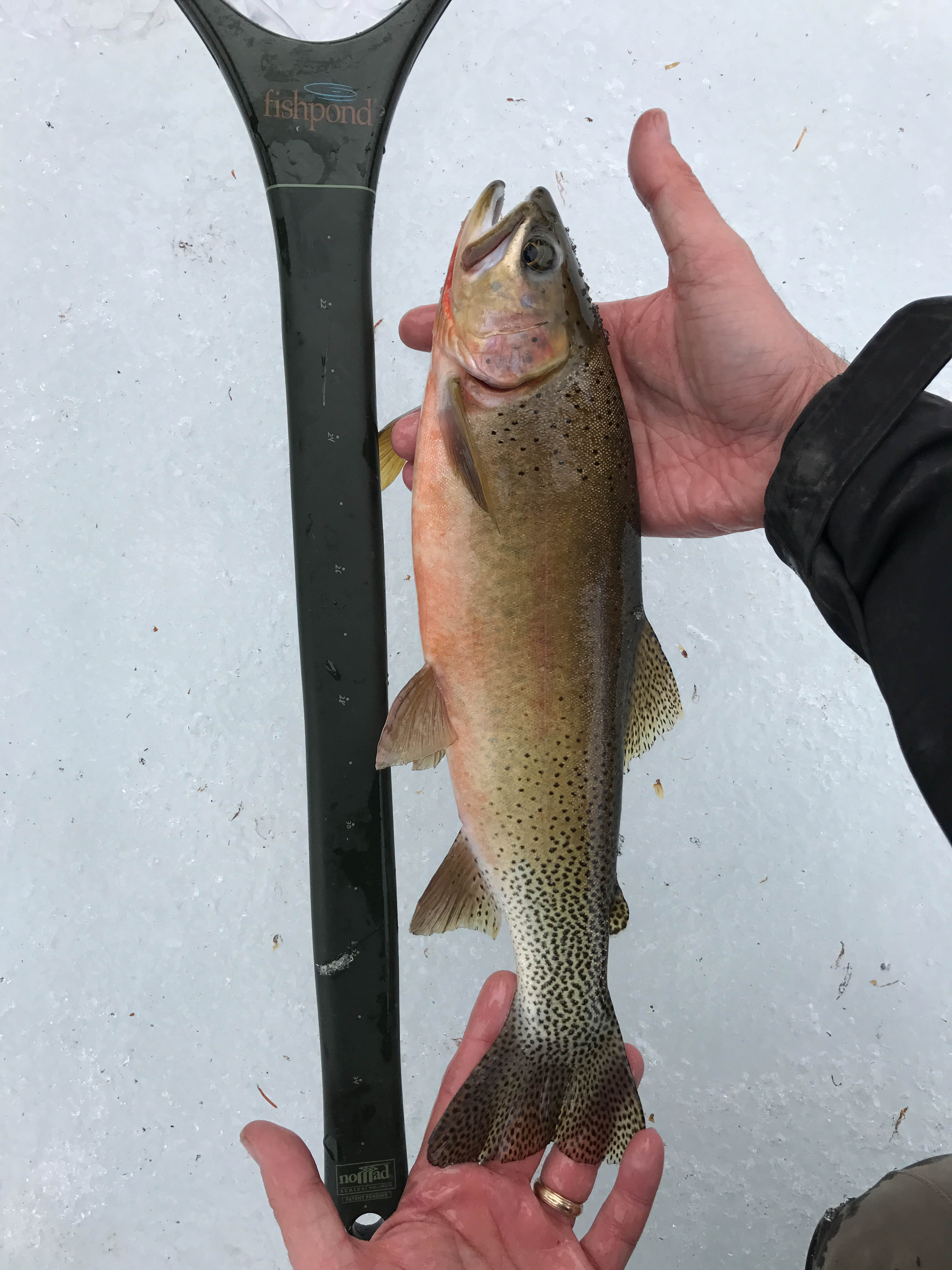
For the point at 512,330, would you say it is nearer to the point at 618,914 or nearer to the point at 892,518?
the point at 892,518

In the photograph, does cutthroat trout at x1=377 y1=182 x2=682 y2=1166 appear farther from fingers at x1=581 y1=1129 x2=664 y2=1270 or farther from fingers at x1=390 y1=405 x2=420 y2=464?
fingers at x1=390 y1=405 x2=420 y2=464

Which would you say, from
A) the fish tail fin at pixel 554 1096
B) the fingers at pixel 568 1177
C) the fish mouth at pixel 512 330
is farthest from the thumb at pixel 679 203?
the fingers at pixel 568 1177

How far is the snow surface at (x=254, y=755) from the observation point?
2154 millimetres

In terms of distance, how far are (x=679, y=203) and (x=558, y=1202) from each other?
212 centimetres

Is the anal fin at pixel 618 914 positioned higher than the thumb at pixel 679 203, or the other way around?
the thumb at pixel 679 203

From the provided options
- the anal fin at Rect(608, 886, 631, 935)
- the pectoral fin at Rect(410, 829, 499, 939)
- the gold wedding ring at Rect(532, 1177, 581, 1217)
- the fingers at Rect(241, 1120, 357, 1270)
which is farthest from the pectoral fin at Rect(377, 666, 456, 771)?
the gold wedding ring at Rect(532, 1177, 581, 1217)

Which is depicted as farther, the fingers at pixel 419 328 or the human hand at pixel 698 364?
the fingers at pixel 419 328

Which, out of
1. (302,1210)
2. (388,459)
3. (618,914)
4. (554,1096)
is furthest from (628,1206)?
(388,459)

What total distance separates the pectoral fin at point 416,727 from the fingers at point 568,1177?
2.74ft

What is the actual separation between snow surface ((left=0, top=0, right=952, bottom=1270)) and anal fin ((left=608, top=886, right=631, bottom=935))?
0.59 meters

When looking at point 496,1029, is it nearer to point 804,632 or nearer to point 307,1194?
point 307,1194

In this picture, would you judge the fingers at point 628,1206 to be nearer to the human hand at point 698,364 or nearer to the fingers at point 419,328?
the human hand at point 698,364

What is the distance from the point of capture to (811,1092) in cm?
227

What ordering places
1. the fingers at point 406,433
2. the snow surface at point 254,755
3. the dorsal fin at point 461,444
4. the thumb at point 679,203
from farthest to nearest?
the snow surface at point 254,755, the fingers at point 406,433, the thumb at point 679,203, the dorsal fin at point 461,444
